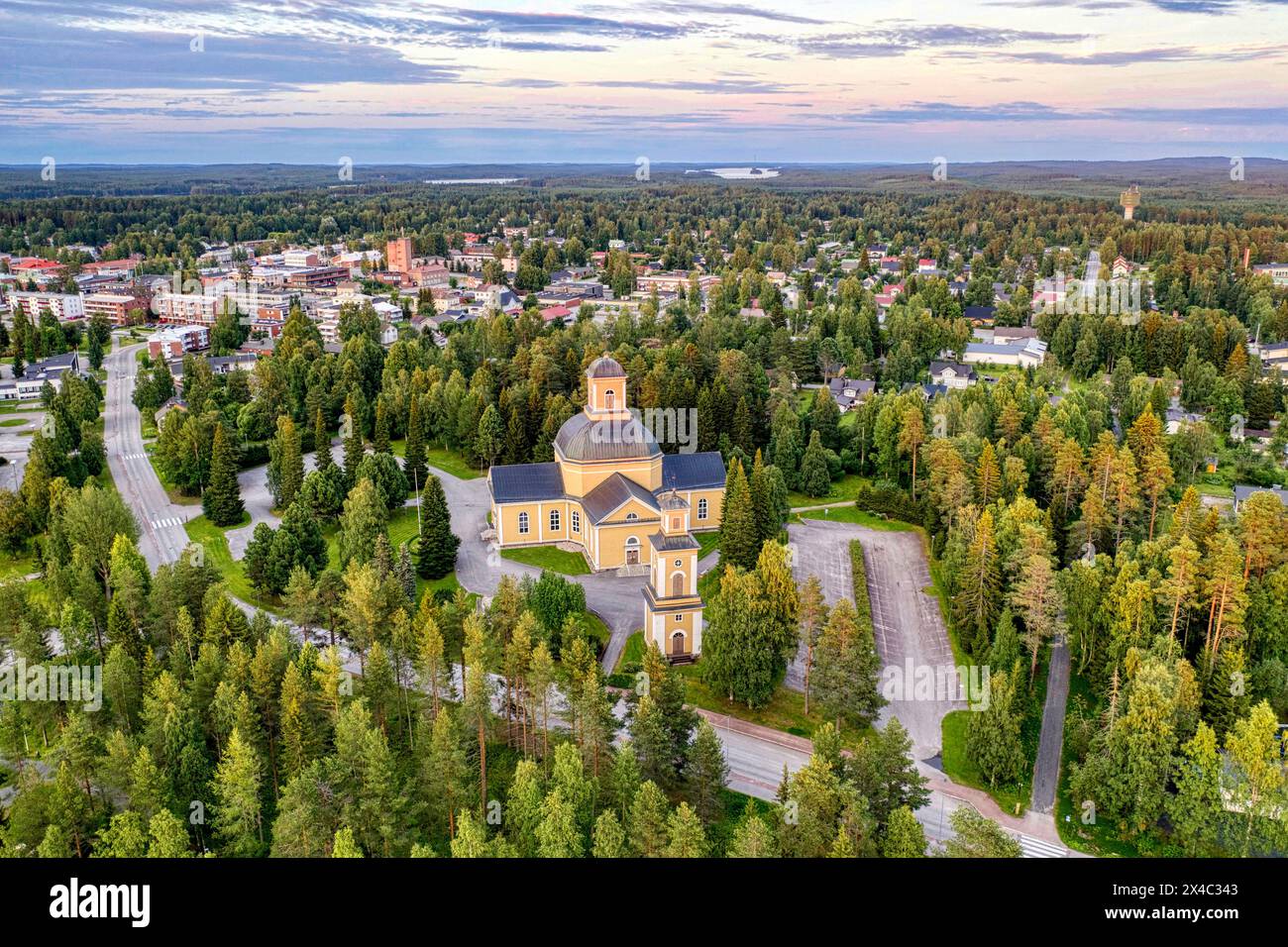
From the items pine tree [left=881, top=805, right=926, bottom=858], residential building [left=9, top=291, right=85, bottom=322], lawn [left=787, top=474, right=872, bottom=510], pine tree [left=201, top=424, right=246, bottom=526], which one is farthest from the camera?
residential building [left=9, top=291, right=85, bottom=322]

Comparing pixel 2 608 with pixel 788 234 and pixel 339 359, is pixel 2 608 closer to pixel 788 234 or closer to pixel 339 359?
pixel 339 359

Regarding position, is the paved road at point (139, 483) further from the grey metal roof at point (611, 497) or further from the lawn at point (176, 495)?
A: the grey metal roof at point (611, 497)

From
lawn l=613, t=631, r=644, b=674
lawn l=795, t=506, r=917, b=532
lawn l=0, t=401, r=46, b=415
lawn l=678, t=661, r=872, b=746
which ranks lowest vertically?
Answer: lawn l=678, t=661, r=872, b=746

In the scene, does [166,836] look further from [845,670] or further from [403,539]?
[403,539]

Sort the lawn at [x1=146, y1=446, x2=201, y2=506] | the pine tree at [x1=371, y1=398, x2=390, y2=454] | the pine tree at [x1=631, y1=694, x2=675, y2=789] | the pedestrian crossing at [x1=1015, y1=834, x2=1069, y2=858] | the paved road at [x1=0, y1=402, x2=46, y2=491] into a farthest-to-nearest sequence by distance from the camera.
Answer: the pine tree at [x1=371, y1=398, x2=390, y2=454], the paved road at [x1=0, y1=402, x2=46, y2=491], the lawn at [x1=146, y1=446, x2=201, y2=506], the pine tree at [x1=631, y1=694, x2=675, y2=789], the pedestrian crossing at [x1=1015, y1=834, x2=1069, y2=858]

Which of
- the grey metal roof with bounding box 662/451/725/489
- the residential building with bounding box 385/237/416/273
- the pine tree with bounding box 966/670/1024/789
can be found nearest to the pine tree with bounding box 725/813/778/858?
the pine tree with bounding box 966/670/1024/789

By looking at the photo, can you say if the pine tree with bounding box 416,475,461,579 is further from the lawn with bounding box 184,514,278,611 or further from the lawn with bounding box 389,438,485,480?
→ the lawn with bounding box 389,438,485,480

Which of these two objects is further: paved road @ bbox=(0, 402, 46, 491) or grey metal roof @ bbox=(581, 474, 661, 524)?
paved road @ bbox=(0, 402, 46, 491)
